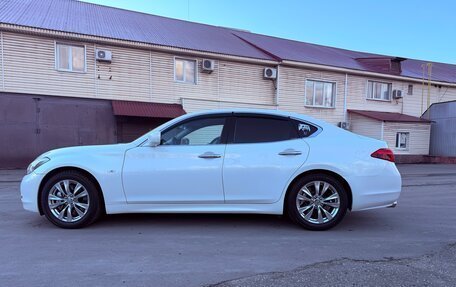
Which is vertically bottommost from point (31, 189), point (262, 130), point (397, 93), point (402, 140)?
point (31, 189)

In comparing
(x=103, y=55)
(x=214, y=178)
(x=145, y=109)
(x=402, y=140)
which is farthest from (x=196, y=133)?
(x=402, y=140)

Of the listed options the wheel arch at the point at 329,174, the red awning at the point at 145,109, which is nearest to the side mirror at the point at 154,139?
the wheel arch at the point at 329,174

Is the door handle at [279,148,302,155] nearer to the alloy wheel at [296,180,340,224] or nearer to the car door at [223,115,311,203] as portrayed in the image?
the car door at [223,115,311,203]

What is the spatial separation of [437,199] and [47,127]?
1264 cm

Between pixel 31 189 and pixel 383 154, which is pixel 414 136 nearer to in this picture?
pixel 383 154

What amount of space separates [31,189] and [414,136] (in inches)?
789

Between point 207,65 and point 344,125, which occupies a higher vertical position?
point 207,65

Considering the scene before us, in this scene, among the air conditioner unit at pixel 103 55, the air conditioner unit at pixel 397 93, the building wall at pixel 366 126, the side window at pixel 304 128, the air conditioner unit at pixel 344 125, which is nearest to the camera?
the side window at pixel 304 128

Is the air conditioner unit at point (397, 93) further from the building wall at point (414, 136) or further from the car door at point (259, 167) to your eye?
the car door at point (259, 167)

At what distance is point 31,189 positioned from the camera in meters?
4.59

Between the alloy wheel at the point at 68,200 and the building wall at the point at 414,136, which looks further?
the building wall at the point at 414,136

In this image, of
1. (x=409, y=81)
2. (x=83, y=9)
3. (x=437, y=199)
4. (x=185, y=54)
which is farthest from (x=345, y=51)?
(x=437, y=199)

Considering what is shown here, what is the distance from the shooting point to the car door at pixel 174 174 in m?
4.57

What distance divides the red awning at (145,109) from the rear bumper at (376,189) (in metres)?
10.2
